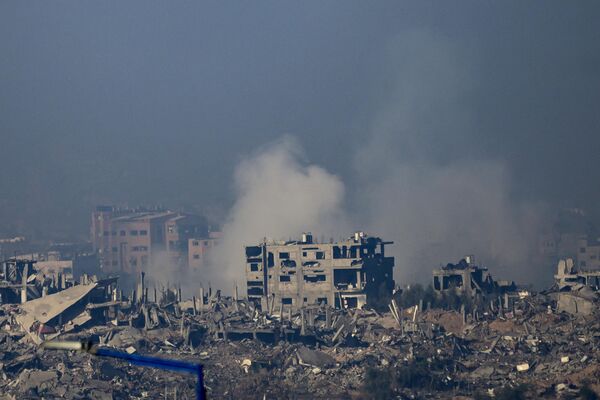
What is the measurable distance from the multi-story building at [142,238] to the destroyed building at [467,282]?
41460mm

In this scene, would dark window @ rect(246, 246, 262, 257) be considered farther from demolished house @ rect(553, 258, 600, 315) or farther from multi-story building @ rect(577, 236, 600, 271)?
multi-story building @ rect(577, 236, 600, 271)

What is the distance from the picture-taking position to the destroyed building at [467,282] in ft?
226

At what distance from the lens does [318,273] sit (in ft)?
244

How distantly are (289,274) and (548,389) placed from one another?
3455cm

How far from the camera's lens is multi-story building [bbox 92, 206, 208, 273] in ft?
372

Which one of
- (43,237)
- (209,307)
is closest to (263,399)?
(209,307)

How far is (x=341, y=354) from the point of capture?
52844mm

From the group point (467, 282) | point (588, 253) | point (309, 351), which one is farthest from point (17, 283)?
point (588, 253)

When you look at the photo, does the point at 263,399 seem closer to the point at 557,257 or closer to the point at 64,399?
the point at 64,399

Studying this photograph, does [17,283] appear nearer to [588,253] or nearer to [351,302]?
[351,302]

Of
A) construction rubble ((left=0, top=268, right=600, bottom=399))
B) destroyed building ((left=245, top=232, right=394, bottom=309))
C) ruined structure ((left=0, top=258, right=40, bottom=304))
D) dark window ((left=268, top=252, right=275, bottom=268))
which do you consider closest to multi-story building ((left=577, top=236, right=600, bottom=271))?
destroyed building ((left=245, top=232, right=394, bottom=309))

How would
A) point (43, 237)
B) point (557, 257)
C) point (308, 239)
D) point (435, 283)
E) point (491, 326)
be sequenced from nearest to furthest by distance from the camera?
point (491, 326)
point (435, 283)
point (308, 239)
point (557, 257)
point (43, 237)

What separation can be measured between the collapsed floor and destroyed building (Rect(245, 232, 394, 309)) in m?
7.09

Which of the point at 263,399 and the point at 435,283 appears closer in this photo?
the point at 263,399
